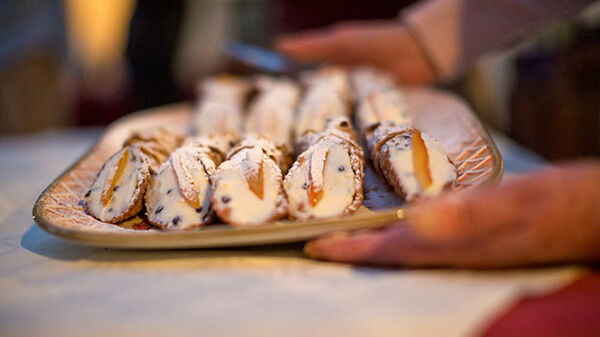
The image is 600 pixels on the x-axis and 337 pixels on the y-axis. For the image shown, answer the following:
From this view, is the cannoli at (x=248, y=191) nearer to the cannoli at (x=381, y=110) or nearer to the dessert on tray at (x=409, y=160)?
the dessert on tray at (x=409, y=160)

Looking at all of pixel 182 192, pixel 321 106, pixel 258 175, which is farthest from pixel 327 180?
pixel 321 106

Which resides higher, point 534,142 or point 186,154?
point 186,154

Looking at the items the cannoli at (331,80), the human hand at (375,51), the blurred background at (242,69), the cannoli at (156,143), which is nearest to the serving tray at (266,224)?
the cannoli at (156,143)

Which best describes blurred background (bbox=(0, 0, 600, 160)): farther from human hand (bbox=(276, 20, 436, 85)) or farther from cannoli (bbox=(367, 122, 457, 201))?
cannoli (bbox=(367, 122, 457, 201))

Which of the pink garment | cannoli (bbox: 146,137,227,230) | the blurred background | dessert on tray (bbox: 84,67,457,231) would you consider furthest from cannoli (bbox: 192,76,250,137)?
the pink garment

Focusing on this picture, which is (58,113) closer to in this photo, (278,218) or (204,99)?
(204,99)

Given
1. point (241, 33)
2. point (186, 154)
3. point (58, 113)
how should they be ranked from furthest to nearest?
1. point (241, 33)
2. point (58, 113)
3. point (186, 154)

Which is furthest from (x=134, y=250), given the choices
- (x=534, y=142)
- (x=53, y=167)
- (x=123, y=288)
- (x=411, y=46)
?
(x=534, y=142)
